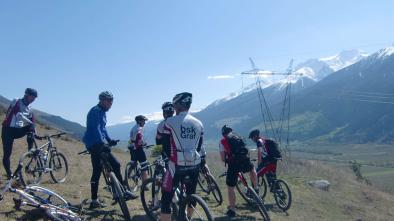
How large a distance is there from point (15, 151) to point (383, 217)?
62.7 feet

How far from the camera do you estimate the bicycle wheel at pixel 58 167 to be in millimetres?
14070

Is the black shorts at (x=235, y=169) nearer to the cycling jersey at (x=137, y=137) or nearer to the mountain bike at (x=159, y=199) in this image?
the mountain bike at (x=159, y=199)

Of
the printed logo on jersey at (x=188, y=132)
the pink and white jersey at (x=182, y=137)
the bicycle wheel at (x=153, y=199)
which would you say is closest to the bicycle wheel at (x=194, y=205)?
the pink and white jersey at (x=182, y=137)

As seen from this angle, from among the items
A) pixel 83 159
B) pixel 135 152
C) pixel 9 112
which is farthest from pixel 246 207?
pixel 83 159

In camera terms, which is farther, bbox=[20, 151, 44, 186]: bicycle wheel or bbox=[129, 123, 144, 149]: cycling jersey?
bbox=[129, 123, 144, 149]: cycling jersey

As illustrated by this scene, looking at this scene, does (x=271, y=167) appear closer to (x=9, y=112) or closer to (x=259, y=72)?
(x=9, y=112)

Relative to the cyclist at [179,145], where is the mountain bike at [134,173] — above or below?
below

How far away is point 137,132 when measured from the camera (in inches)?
544

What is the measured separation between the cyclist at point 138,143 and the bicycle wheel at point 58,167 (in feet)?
8.24

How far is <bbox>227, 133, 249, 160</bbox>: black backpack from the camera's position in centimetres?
1207

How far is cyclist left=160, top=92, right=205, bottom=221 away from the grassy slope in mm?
2813

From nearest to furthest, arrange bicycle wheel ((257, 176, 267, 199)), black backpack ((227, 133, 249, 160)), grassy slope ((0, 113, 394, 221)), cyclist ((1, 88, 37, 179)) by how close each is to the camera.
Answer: grassy slope ((0, 113, 394, 221)) < black backpack ((227, 133, 249, 160)) < cyclist ((1, 88, 37, 179)) < bicycle wheel ((257, 176, 267, 199))

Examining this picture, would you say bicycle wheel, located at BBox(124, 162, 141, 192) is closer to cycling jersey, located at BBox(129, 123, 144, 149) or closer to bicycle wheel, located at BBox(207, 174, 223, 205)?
cycling jersey, located at BBox(129, 123, 144, 149)

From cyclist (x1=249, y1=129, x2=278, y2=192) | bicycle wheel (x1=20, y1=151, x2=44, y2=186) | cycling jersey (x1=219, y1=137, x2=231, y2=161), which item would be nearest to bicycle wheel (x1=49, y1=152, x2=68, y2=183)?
bicycle wheel (x1=20, y1=151, x2=44, y2=186)
